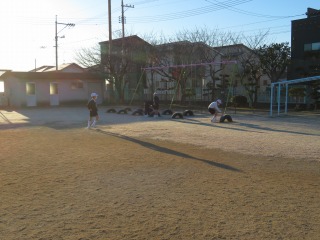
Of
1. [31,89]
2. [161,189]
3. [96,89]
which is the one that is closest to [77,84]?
[96,89]

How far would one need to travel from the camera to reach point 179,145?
9.55m

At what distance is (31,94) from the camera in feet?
97.7

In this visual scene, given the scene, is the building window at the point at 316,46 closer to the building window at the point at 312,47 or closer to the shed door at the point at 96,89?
the building window at the point at 312,47

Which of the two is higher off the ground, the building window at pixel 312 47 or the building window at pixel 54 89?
the building window at pixel 312 47

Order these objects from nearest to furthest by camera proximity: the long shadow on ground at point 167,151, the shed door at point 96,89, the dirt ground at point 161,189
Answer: the dirt ground at point 161,189, the long shadow on ground at point 167,151, the shed door at point 96,89

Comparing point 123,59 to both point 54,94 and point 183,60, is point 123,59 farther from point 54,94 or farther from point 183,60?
point 54,94

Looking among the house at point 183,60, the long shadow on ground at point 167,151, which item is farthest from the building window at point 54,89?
the long shadow on ground at point 167,151

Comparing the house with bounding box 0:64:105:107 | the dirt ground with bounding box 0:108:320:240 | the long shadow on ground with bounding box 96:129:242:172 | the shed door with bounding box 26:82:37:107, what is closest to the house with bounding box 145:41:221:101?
the house with bounding box 0:64:105:107

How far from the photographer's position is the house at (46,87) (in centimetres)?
2934

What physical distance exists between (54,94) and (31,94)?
2.01 m

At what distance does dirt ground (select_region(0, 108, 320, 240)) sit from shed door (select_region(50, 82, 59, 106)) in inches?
851

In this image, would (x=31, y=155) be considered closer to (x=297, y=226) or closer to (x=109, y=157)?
(x=109, y=157)

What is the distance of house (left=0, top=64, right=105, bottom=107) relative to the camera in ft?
96.3

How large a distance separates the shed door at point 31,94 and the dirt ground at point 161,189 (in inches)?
818
